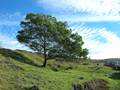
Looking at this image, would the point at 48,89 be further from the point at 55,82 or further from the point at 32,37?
the point at 32,37

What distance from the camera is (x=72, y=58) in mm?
76062

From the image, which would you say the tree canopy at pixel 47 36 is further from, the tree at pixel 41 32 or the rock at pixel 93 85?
the rock at pixel 93 85

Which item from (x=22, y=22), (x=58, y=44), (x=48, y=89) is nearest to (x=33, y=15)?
(x=22, y=22)

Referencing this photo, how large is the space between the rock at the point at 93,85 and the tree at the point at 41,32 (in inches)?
616

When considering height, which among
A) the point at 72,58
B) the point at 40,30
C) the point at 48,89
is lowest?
the point at 48,89

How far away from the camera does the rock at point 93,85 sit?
51.1 meters

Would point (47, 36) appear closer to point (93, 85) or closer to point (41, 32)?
point (41, 32)

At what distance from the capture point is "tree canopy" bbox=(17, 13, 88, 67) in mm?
71625

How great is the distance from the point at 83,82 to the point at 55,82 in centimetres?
595

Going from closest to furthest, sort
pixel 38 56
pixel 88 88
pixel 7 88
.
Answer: pixel 7 88 < pixel 88 88 < pixel 38 56

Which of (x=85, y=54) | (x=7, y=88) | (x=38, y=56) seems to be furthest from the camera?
(x=38, y=56)

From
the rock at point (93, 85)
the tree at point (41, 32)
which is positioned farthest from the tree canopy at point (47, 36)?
the rock at point (93, 85)

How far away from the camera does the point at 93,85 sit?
5553 centimetres

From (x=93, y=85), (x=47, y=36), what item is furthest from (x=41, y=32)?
(x=93, y=85)
